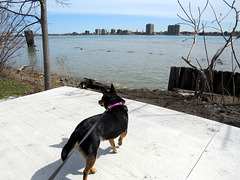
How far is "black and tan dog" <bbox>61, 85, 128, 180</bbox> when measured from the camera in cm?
180

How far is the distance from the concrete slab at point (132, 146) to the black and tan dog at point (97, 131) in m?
0.31

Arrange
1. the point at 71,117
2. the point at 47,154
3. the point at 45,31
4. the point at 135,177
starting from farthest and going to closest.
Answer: the point at 45,31
the point at 71,117
the point at 47,154
the point at 135,177

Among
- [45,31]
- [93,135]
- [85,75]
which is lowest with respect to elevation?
[85,75]

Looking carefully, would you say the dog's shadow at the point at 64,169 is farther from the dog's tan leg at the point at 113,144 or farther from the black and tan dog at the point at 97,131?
the dog's tan leg at the point at 113,144

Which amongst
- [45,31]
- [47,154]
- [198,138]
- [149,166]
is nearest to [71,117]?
[47,154]

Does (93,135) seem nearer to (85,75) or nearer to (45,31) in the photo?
(45,31)

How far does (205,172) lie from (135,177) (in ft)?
2.88

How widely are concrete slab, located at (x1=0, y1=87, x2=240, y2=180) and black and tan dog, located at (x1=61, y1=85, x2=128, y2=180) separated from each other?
0.31 meters

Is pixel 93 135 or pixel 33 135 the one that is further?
pixel 33 135

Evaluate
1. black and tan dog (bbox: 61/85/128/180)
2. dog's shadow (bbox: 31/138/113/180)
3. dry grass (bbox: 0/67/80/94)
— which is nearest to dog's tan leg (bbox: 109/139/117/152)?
black and tan dog (bbox: 61/85/128/180)

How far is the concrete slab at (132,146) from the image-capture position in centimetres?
210

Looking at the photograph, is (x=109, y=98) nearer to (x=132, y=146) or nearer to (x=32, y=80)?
(x=132, y=146)

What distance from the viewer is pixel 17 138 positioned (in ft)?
8.96

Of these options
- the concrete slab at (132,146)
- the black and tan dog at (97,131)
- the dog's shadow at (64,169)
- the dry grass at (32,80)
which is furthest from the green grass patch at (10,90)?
the black and tan dog at (97,131)
